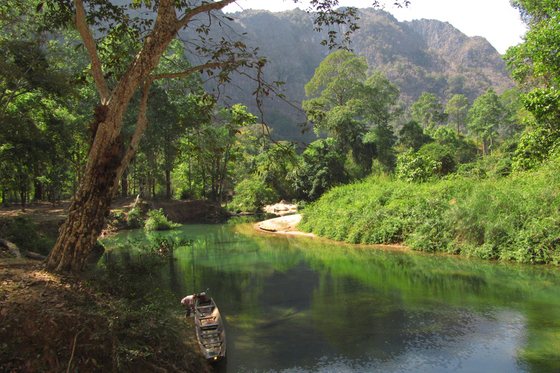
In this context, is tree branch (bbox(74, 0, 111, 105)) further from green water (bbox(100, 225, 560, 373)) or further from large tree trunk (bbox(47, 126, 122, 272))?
green water (bbox(100, 225, 560, 373))

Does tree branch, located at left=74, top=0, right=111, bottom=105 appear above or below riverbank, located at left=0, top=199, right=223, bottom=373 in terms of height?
above

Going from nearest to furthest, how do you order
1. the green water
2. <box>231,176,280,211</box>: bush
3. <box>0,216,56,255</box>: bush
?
the green water, <box>0,216,56,255</box>: bush, <box>231,176,280,211</box>: bush

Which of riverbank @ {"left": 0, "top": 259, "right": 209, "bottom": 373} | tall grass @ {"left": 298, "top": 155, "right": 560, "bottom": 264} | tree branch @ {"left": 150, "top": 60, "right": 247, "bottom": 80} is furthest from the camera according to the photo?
tall grass @ {"left": 298, "top": 155, "right": 560, "bottom": 264}

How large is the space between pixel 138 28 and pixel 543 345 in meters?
10.3

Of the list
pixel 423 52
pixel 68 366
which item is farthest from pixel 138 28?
pixel 423 52

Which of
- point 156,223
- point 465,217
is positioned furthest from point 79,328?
point 156,223

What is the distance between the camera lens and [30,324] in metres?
4.00

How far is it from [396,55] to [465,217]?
15113 cm

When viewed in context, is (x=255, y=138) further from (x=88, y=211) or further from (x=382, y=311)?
(x=88, y=211)

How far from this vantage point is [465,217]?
49.2 feet

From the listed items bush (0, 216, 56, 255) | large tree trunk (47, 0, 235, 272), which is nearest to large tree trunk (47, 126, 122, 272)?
large tree trunk (47, 0, 235, 272)

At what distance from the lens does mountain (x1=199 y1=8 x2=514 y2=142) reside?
12644 cm

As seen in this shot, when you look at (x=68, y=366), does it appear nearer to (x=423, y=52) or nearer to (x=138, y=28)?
(x=138, y=28)

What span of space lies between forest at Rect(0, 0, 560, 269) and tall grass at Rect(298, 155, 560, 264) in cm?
7
